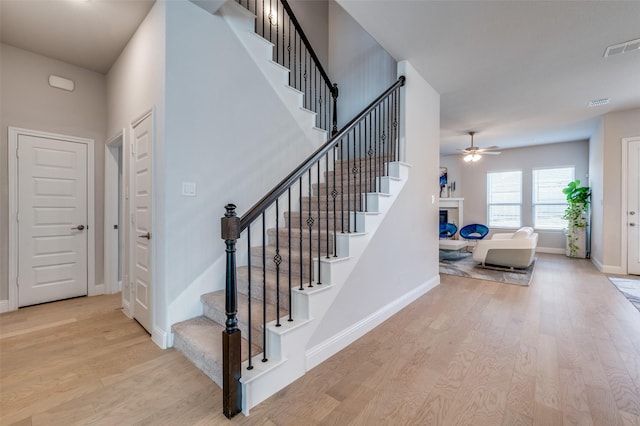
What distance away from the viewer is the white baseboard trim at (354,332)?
2050mm

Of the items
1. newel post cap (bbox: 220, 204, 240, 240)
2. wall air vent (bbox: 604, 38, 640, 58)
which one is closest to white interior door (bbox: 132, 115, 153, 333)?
newel post cap (bbox: 220, 204, 240, 240)

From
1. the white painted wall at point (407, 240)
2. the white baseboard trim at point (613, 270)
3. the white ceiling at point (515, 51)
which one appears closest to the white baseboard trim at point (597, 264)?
the white baseboard trim at point (613, 270)

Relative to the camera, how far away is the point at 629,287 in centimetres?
393

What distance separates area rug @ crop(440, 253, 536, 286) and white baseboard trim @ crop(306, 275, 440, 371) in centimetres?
176

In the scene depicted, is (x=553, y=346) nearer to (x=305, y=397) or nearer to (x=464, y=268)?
(x=305, y=397)

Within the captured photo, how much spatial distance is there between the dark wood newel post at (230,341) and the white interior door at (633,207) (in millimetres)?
6432

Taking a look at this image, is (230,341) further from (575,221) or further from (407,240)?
(575,221)

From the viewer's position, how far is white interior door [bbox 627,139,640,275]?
15.0ft

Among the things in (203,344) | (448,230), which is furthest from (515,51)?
(448,230)

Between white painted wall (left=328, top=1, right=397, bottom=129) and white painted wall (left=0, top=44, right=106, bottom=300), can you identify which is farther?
white painted wall (left=328, top=1, right=397, bottom=129)

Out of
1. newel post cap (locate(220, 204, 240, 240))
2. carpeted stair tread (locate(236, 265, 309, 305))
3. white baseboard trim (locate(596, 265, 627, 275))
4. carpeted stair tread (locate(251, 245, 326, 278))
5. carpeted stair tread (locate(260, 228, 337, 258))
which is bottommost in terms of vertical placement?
white baseboard trim (locate(596, 265, 627, 275))

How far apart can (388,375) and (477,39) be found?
10.4ft

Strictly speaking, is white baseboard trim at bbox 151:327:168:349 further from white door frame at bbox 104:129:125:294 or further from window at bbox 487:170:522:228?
window at bbox 487:170:522:228

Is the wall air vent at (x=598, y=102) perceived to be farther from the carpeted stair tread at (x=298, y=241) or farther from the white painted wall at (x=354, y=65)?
the carpeted stair tread at (x=298, y=241)
